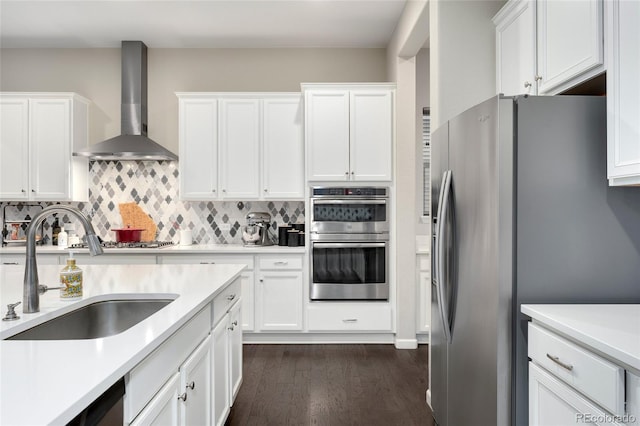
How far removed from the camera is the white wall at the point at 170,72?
14.6 ft

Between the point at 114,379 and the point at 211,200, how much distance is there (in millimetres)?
3312

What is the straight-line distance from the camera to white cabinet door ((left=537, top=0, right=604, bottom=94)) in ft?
5.12

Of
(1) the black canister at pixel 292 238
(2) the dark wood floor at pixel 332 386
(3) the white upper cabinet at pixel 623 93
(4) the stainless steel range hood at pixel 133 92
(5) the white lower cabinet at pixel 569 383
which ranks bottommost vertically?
(2) the dark wood floor at pixel 332 386

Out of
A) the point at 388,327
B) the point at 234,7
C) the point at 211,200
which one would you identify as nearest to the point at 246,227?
the point at 211,200

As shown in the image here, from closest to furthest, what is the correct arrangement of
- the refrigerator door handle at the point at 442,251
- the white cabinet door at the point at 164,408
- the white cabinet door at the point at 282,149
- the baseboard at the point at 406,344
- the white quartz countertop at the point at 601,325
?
the white quartz countertop at the point at 601,325, the white cabinet door at the point at 164,408, the refrigerator door handle at the point at 442,251, the baseboard at the point at 406,344, the white cabinet door at the point at 282,149

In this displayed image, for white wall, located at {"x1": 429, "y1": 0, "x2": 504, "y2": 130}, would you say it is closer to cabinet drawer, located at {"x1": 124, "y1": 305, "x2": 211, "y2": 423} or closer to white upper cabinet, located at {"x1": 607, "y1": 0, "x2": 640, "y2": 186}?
white upper cabinet, located at {"x1": 607, "y1": 0, "x2": 640, "y2": 186}

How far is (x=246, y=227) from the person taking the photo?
419 centimetres

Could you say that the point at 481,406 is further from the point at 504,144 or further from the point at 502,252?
the point at 504,144

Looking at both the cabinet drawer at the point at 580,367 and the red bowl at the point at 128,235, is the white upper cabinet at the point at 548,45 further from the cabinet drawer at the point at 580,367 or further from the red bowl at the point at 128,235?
the red bowl at the point at 128,235

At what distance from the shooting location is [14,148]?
4.06 metres

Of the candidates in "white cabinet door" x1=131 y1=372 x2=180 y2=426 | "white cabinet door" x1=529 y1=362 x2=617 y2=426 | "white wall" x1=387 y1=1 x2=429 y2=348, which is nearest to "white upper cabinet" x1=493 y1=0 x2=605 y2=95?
"white cabinet door" x1=529 y1=362 x2=617 y2=426

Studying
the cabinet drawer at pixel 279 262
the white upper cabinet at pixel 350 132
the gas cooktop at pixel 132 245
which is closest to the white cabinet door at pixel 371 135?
the white upper cabinet at pixel 350 132

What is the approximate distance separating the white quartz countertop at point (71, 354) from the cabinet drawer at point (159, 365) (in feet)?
0.17

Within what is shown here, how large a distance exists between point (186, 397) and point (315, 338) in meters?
2.49
